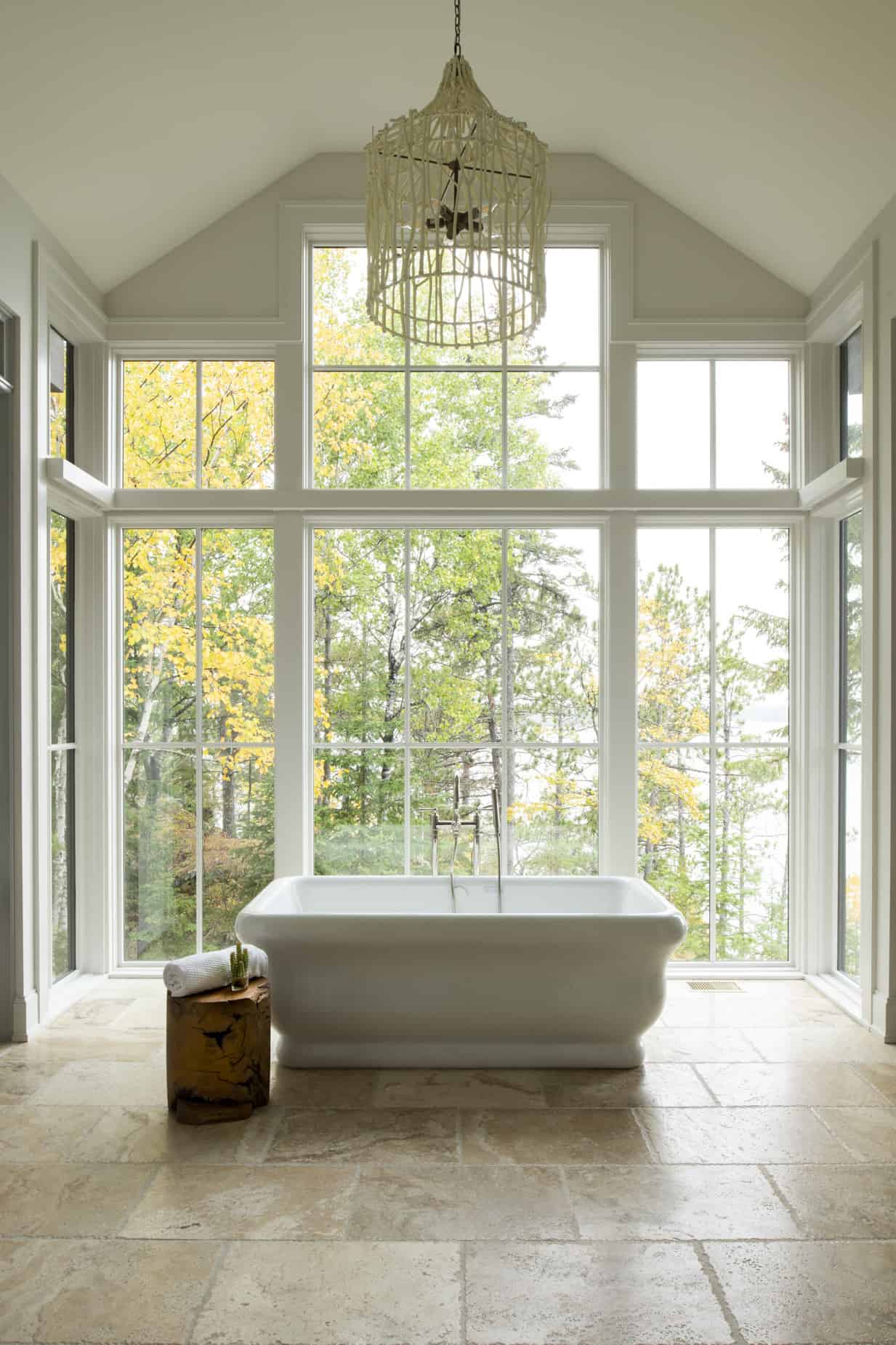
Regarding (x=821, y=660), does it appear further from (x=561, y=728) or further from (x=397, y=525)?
(x=397, y=525)

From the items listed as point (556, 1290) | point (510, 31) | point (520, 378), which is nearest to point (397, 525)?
point (520, 378)

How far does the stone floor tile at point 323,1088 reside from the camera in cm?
319

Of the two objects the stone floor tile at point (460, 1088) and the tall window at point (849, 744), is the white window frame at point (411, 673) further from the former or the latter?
the stone floor tile at point (460, 1088)

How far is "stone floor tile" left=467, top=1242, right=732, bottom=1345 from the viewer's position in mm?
2018

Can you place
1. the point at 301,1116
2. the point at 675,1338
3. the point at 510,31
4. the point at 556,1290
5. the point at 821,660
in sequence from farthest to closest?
1. the point at 821,660
2. the point at 510,31
3. the point at 301,1116
4. the point at 556,1290
5. the point at 675,1338

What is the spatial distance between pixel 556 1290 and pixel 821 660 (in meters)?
3.04

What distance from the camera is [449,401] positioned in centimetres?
465

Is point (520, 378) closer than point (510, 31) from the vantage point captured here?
No

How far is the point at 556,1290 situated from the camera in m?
2.16

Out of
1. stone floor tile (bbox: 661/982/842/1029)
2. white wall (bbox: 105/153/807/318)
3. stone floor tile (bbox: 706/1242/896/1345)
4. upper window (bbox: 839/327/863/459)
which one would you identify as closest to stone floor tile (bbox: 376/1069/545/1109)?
stone floor tile (bbox: 661/982/842/1029)

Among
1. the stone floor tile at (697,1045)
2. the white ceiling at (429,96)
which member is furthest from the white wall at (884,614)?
the stone floor tile at (697,1045)

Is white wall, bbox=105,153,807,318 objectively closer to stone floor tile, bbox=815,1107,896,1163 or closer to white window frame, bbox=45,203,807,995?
white window frame, bbox=45,203,807,995

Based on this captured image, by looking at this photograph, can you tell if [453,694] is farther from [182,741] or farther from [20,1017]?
[20,1017]

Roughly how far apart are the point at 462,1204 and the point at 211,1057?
0.89m
